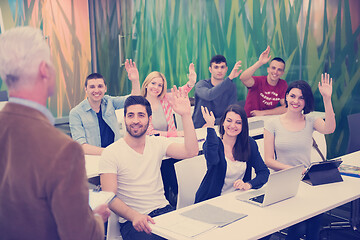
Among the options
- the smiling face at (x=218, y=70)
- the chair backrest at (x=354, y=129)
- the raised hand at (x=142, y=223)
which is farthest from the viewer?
the smiling face at (x=218, y=70)

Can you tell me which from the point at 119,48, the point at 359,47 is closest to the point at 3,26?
the point at 119,48

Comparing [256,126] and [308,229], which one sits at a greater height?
[256,126]

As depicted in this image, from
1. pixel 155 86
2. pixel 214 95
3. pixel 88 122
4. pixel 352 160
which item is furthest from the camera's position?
pixel 214 95

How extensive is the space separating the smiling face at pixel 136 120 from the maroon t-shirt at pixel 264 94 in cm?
251

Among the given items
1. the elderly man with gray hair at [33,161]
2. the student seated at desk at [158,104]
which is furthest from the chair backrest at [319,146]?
the elderly man with gray hair at [33,161]

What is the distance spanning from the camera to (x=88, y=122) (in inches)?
147

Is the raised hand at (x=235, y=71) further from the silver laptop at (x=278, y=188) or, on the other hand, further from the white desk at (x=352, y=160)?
the silver laptop at (x=278, y=188)

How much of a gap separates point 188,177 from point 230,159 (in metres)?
0.31

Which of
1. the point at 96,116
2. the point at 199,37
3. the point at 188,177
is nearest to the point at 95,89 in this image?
the point at 96,116

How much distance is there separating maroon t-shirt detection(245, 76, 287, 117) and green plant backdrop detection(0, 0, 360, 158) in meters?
0.55

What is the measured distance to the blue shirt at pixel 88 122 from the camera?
3691 millimetres

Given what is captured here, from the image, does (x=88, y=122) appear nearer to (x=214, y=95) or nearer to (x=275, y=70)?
(x=214, y=95)

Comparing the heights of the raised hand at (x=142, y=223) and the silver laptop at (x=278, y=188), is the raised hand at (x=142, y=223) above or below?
below

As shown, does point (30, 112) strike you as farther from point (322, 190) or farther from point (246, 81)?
point (246, 81)
